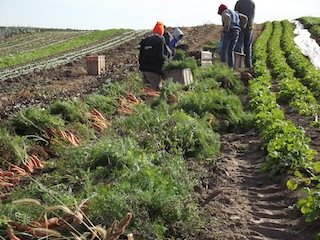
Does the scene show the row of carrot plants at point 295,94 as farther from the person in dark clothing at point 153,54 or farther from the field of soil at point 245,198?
the person in dark clothing at point 153,54

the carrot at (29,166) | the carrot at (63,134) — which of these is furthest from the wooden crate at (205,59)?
the carrot at (29,166)

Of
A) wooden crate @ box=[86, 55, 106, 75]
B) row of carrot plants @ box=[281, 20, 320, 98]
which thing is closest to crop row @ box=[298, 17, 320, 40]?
row of carrot plants @ box=[281, 20, 320, 98]

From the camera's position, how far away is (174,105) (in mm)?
8938

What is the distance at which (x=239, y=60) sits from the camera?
1488 centimetres

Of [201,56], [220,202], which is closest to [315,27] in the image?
[201,56]

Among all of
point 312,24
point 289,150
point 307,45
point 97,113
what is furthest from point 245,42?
point 312,24

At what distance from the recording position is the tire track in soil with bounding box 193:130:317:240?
4.68 metres

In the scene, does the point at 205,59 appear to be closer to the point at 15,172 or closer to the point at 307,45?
the point at 15,172

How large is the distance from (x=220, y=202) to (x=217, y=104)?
12.8 ft

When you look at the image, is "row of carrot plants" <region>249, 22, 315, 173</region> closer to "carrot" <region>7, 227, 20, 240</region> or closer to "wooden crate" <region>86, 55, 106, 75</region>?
"carrot" <region>7, 227, 20, 240</region>

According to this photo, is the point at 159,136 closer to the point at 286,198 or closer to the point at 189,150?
the point at 189,150

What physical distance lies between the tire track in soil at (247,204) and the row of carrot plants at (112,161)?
199 mm

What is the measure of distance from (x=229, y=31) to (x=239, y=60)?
1.93 m

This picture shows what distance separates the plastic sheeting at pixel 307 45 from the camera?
20391mm
